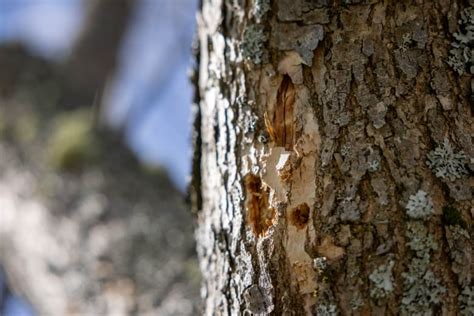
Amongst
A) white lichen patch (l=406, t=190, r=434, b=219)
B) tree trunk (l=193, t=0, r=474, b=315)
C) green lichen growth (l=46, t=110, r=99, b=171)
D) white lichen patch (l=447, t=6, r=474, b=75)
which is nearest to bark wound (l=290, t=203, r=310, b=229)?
tree trunk (l=193, t=0, r=474, b=315)

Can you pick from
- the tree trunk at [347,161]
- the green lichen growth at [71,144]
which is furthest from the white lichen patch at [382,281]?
the green lichen growth at [71,144]

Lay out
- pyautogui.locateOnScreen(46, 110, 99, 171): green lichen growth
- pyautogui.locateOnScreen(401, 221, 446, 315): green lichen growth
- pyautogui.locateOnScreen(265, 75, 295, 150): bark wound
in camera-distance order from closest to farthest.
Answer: pyautogui.locateOnScreen(401, 221, 446, 315): green lichen growth < pyautogui.locateOnScreen(265, 75, 295, 150): bark wound < pyautogui.locateOnScreen(46, 110, 99, 171): green lichen growth

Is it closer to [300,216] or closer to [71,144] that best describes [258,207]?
[300,216]

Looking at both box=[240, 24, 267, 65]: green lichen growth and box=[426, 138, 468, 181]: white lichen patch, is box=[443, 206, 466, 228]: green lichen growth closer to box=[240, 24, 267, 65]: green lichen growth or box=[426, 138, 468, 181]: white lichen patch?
box=[426, 138, 468, 181]: white lichen patch

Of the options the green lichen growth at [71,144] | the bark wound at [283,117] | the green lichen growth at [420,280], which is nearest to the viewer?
the green lichen growth at [420,280]

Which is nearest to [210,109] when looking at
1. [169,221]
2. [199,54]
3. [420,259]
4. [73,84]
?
[199,54]

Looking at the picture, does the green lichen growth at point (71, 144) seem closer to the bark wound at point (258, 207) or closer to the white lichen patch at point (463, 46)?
the bark wound at point (258, 207)

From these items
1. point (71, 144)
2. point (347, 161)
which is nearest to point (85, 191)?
point (71, 144)
